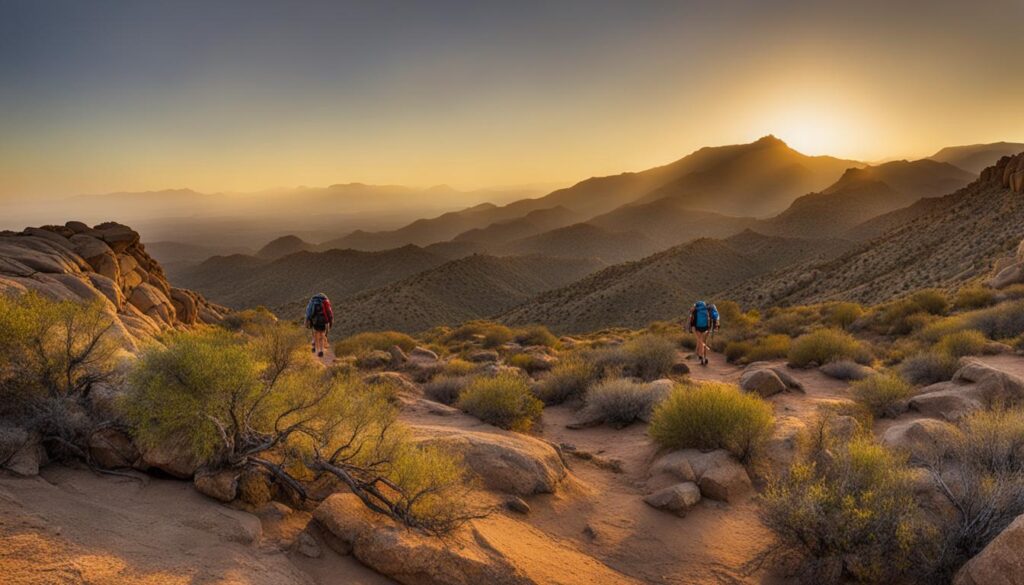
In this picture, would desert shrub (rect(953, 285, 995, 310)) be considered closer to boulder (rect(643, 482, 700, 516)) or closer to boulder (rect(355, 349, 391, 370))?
boulder (rect(643, 482, 700, 516))

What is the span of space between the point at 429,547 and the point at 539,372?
33.8ft

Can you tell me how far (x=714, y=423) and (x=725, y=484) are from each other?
3.38 ft

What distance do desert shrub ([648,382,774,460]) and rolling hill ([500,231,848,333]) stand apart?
3076cm

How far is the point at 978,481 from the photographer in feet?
18.3

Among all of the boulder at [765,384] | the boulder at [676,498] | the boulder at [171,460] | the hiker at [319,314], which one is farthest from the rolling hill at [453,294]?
the boulder at [171,460]

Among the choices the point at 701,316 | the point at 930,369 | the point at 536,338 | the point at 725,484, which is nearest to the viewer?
the point at 725,484

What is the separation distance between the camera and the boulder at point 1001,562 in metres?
4.23

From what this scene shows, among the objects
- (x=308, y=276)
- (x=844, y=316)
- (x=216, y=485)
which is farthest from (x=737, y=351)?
(x=308, y=276)

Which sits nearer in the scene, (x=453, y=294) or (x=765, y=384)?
(x=765, y=384)

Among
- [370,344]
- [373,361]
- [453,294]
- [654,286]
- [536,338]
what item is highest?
[373,361]

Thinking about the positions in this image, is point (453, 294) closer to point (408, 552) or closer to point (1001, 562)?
point (408, 552)

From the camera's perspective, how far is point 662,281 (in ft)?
159

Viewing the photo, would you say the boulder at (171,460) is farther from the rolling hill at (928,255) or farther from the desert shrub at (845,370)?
the rolling hill at (928,255)

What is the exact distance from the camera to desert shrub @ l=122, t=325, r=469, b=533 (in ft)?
16.2
